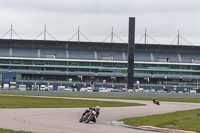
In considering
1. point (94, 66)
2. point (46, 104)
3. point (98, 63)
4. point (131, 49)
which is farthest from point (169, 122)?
point (98, 63)

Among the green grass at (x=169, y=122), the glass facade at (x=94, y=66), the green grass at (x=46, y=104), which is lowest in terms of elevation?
the green grass at (x=169, y=122)

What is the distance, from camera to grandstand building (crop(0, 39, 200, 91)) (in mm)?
144125

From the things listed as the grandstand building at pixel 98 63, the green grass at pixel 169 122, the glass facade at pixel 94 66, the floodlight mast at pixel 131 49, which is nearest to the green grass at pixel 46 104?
the green grass at pixel 169 122

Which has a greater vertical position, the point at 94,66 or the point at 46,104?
the point at 94,66

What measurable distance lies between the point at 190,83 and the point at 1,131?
128245mm

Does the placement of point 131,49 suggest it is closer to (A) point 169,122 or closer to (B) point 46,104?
(B) point 46,104

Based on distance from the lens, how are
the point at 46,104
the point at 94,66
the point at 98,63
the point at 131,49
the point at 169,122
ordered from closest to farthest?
the point at 169,122
the point at 46,104
the point at 131,49
the point at 94,66
the point at 98,63

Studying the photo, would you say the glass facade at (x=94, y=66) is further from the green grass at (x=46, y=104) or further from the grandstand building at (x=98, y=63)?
the green grass at (x=46, y=104)

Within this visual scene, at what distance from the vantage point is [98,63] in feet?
484

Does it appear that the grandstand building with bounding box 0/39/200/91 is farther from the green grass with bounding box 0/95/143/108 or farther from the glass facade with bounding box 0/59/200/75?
the green grass with bounding box 0/95/143/108

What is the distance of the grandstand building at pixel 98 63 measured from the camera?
473ft

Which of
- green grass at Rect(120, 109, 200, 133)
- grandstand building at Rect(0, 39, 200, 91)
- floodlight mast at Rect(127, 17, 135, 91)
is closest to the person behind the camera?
green grass at Rect(120, 109, 200, 133)

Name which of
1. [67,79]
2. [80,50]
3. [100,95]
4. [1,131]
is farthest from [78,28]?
[1,131]

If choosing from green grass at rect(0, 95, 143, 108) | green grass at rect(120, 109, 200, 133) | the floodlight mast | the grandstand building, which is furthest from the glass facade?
green grass at rect(120, 109, 200, 133)
